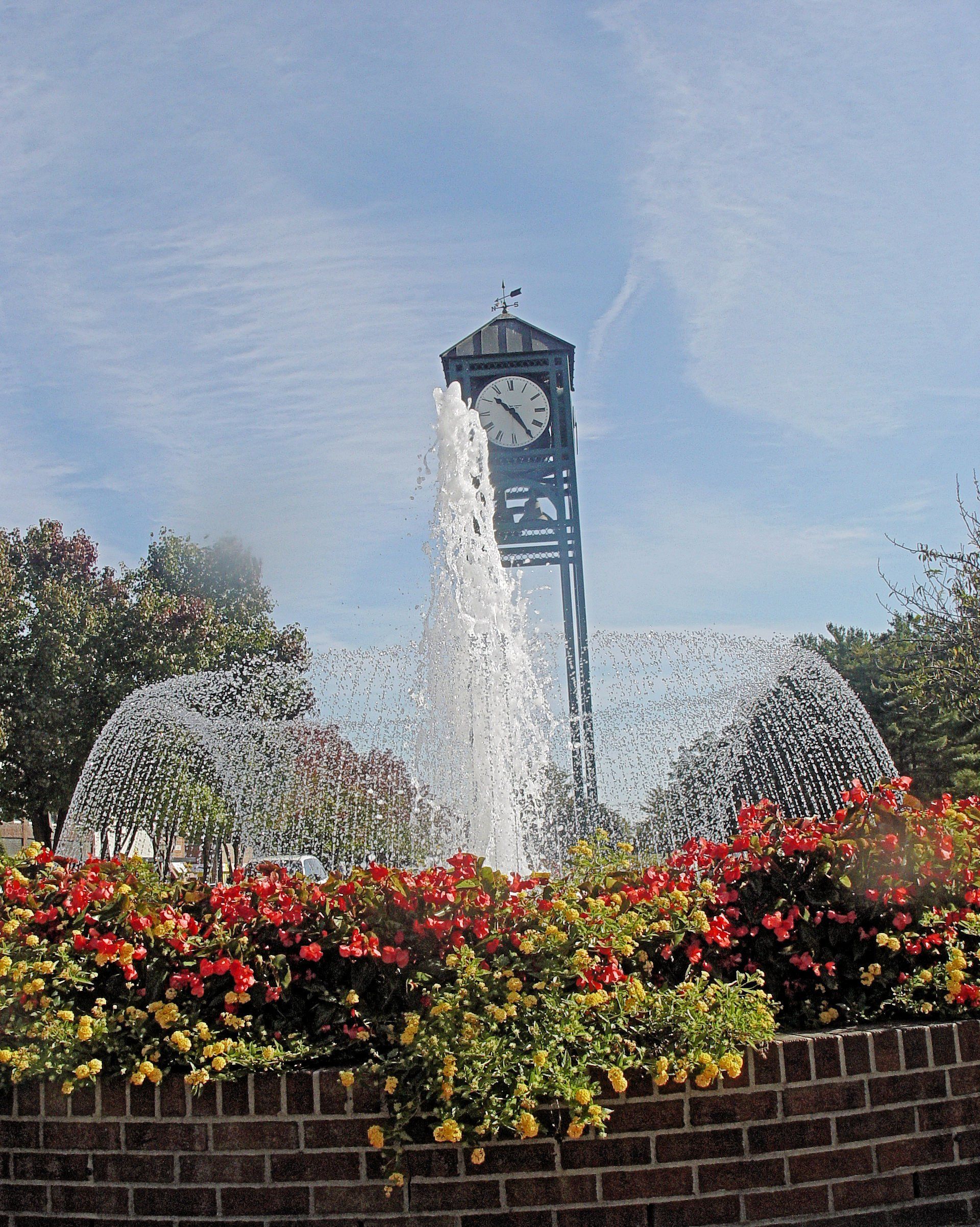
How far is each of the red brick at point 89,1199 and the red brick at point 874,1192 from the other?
6.37 feet

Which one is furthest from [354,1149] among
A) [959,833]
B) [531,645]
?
[531,645]

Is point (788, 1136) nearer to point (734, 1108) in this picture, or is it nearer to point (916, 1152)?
point (734, 1108)

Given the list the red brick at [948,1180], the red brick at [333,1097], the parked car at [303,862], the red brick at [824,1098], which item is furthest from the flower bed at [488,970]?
the parked car at [303,862]

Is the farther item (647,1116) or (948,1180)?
(948,1180)

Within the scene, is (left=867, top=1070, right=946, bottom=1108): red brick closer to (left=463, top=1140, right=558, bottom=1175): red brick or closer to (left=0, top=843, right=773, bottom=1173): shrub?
(left=0, top=843, right=773, bottom=1173): shrub

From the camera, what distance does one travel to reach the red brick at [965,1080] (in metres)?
3.24

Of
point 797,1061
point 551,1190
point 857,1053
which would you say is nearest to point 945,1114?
point 857,1053

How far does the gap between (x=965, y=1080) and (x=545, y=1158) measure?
1268mm

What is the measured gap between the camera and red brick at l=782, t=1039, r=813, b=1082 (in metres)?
3.10

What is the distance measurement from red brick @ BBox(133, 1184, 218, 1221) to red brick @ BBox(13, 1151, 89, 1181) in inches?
7.0

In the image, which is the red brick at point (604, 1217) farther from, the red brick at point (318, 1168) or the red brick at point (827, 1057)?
the red brick at point (827, 1057)

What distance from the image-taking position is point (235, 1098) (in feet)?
9.99

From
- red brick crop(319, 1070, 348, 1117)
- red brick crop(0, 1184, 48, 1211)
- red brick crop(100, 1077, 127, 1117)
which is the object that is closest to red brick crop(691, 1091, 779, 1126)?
red brick crop(319, 1070, 348, 1117)

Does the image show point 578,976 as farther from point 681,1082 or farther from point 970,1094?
point 970,1094
